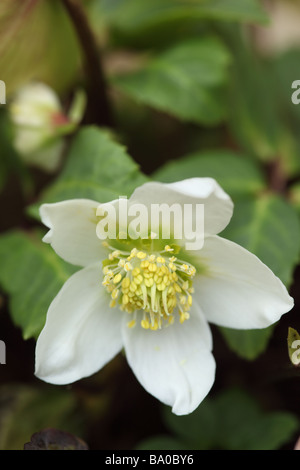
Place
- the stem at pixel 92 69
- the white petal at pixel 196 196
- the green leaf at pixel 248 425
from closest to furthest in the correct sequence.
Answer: the white petal at pixel 196 196 < the green leaf at pixel 248 425 < the stem at pixel 92 69

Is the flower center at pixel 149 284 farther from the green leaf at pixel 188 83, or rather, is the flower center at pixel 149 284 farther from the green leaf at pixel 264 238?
the green leaf at pixel 188 83

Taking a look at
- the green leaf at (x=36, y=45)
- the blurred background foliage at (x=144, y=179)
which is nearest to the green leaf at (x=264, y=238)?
the blurred background foliage at (x=144, y=179)

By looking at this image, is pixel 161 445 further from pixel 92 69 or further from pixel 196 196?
pixel 92 69

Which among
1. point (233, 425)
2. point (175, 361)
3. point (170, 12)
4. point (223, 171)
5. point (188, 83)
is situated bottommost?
point (233, 425)

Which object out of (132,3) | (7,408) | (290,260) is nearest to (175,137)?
(132,3)

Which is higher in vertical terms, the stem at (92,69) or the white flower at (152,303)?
the stem at (92,69)

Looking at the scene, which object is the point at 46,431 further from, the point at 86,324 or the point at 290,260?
the point at 290,260

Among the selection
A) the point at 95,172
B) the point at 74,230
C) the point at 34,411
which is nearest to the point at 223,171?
the point at 95,172

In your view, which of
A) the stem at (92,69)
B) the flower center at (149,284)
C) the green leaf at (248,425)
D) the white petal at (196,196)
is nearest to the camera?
the white petal at (196,196)
